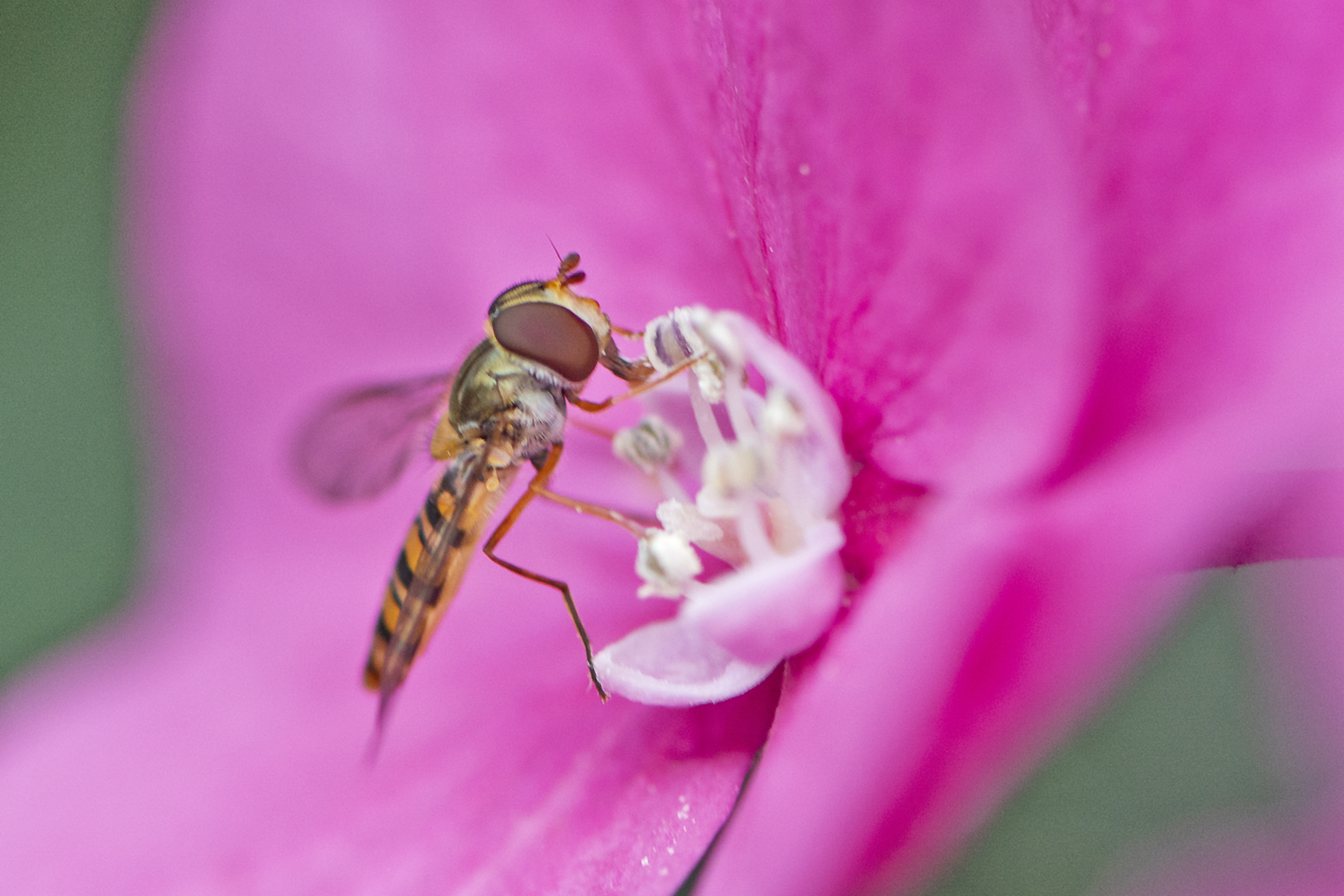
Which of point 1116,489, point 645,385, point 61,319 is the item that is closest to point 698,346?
point 645,385

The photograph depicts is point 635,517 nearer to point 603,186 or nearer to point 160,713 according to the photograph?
point 603,186

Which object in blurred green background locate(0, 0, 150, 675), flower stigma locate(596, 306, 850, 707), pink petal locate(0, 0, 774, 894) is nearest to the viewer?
flower stigma locate(596, 306, 850, 707)

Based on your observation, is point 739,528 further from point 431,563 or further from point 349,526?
A: point 349,526

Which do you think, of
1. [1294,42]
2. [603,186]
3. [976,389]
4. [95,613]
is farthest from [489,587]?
[95,613]

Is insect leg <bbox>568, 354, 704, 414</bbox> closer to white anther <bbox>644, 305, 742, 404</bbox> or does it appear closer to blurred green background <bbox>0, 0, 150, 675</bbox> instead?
white anther <bbox>644, 305, 742, 404</bbox>

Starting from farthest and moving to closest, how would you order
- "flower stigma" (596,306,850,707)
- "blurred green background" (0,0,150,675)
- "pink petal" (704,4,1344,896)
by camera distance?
"blurred green background" (0,0,150,675) → "flower stigma" (596,306,850,707) → "pink petal" (704,4,1344,896)

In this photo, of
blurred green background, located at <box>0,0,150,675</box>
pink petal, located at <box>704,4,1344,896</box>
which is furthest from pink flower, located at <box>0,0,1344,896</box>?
blurred green background, located at <box>0,0,150,675</box>

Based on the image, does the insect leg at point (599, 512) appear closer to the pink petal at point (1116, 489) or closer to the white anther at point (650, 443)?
the white anther at point (650, 443)

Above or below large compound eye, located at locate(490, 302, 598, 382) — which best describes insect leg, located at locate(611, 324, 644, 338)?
below
